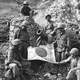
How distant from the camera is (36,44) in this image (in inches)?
938

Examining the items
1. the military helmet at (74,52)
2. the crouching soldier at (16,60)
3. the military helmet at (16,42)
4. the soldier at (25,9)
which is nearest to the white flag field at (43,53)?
the crouching soldier at (16,60)

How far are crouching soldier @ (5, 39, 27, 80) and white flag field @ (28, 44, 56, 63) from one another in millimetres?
656

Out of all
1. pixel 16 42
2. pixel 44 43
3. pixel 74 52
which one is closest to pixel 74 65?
pixel 74 52

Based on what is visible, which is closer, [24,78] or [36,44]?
[24,78]

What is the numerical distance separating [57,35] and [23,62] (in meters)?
3.06

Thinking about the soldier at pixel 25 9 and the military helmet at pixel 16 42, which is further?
the soldier at pixel 25 9

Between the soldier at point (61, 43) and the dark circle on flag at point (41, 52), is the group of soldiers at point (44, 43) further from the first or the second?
the dark circle on flag at point (41, 52)

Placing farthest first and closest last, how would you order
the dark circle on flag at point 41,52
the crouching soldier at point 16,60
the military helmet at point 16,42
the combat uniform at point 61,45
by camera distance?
the combat uniform at point 61,45 → the dark circle on flag at point 41,52 → the military helmet at point 16,42 → the crouching soldier at point 16,60

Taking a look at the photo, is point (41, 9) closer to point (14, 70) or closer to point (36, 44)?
point (36, 44)

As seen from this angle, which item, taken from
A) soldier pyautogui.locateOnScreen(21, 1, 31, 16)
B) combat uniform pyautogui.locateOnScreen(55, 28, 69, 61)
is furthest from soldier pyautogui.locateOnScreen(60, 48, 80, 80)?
soldier pyautogui.locateOnScreen(21, 1, 31, 16)

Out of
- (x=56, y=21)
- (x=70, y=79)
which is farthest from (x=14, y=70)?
(x=56, y=21)

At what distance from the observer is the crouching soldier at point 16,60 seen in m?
20.5

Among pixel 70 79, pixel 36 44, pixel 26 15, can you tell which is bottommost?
pixel 70 79

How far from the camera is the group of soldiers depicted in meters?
20.6
